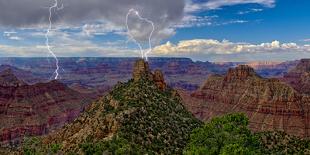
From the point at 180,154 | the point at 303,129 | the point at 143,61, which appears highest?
the point at 143,61

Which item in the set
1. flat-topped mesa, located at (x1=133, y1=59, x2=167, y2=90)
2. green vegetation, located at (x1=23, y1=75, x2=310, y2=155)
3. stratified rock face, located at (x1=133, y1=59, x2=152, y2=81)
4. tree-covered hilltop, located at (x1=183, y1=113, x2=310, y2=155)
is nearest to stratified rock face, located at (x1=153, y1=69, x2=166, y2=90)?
flat-topped mesa, located at (x1=133, y1=59, x2=167, y2=90)

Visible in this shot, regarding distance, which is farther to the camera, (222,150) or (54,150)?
(54,150)

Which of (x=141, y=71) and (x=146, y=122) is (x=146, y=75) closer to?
(x=141, y=71)

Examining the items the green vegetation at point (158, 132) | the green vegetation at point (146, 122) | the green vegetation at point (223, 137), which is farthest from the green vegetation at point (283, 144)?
the green vegetation at point (223, 137)

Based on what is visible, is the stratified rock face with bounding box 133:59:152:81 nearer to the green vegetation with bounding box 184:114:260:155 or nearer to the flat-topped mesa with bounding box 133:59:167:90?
the flat-topped mesa with bounding box 133:59:167:90

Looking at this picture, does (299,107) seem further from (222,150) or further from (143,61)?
(222,150)

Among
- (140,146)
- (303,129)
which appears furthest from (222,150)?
(303,129)

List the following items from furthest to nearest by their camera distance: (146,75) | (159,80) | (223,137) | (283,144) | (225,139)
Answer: (146,75), (159,80), (283,144), (223,137), (225,139)

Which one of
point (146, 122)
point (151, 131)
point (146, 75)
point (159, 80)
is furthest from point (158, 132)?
point (146, 75)
